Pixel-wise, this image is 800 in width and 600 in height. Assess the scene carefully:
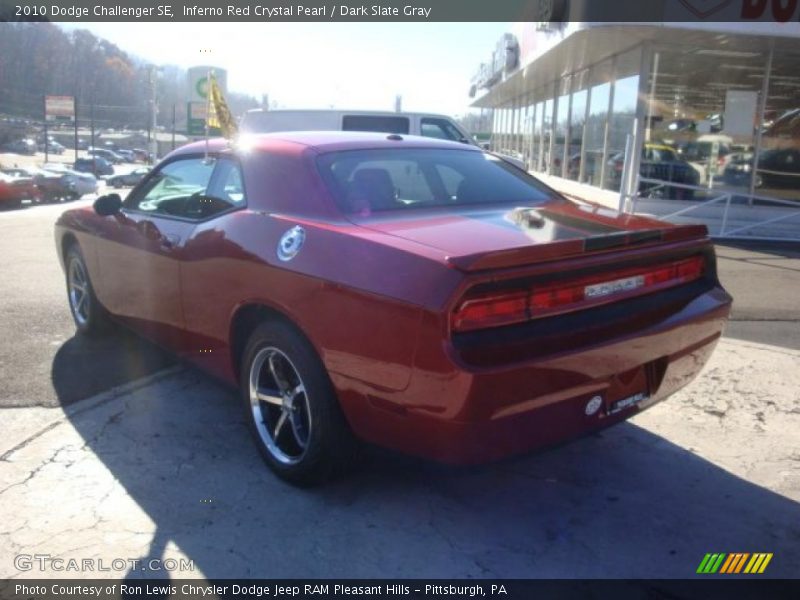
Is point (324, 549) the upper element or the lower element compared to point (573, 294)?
lower

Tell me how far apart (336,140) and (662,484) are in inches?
93.7

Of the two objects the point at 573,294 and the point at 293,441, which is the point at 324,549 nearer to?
the point at 293,441

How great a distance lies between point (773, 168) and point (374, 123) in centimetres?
786

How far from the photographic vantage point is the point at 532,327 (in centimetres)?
273

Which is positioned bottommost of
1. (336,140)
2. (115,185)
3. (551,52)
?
(115,185)

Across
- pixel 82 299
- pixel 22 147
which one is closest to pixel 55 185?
pixel 82 299

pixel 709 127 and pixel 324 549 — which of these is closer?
pixel 324 549

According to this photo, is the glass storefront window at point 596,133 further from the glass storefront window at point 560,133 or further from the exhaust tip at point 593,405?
the exhaust tip at point 593,405

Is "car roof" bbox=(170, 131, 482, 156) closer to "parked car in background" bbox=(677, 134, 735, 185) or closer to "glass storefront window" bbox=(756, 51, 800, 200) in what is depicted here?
"parked car in background" bbox=(677, 134, 735, 185)

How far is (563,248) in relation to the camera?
2.82 m

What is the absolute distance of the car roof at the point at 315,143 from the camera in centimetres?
372

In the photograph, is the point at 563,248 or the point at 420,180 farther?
the point at 420,180

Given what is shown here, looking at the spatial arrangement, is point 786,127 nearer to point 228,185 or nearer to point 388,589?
point 228,185

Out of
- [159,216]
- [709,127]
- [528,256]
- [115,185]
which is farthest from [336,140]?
[115,185]
